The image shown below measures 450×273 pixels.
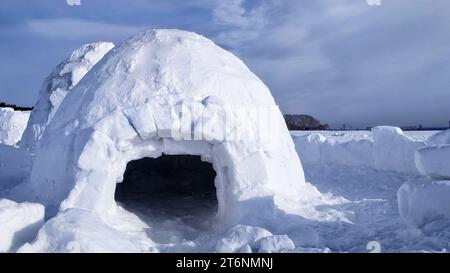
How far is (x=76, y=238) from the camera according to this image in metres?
2.71

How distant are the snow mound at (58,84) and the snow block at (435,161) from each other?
9761 mm

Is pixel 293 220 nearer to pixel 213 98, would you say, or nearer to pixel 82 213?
pixel 213 98

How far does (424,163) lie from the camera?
3.79 meters

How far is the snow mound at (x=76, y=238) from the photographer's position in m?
2.67

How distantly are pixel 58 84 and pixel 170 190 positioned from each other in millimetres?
6705

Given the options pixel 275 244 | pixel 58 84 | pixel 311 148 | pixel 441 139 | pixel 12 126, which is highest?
pixel 58 84

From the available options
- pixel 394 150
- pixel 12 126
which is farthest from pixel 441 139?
pixel 12 126

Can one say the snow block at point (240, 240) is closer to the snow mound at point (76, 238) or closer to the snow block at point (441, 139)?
the snow mound at point (76, 238)

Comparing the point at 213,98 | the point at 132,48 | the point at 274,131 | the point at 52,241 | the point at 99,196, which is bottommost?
the point at 52,241

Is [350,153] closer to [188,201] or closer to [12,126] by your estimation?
[188,201]

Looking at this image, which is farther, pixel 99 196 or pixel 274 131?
pixel 274 131

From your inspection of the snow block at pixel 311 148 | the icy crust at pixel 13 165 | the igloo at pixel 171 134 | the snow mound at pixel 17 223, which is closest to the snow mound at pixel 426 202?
the igloo at pixel 171 134
